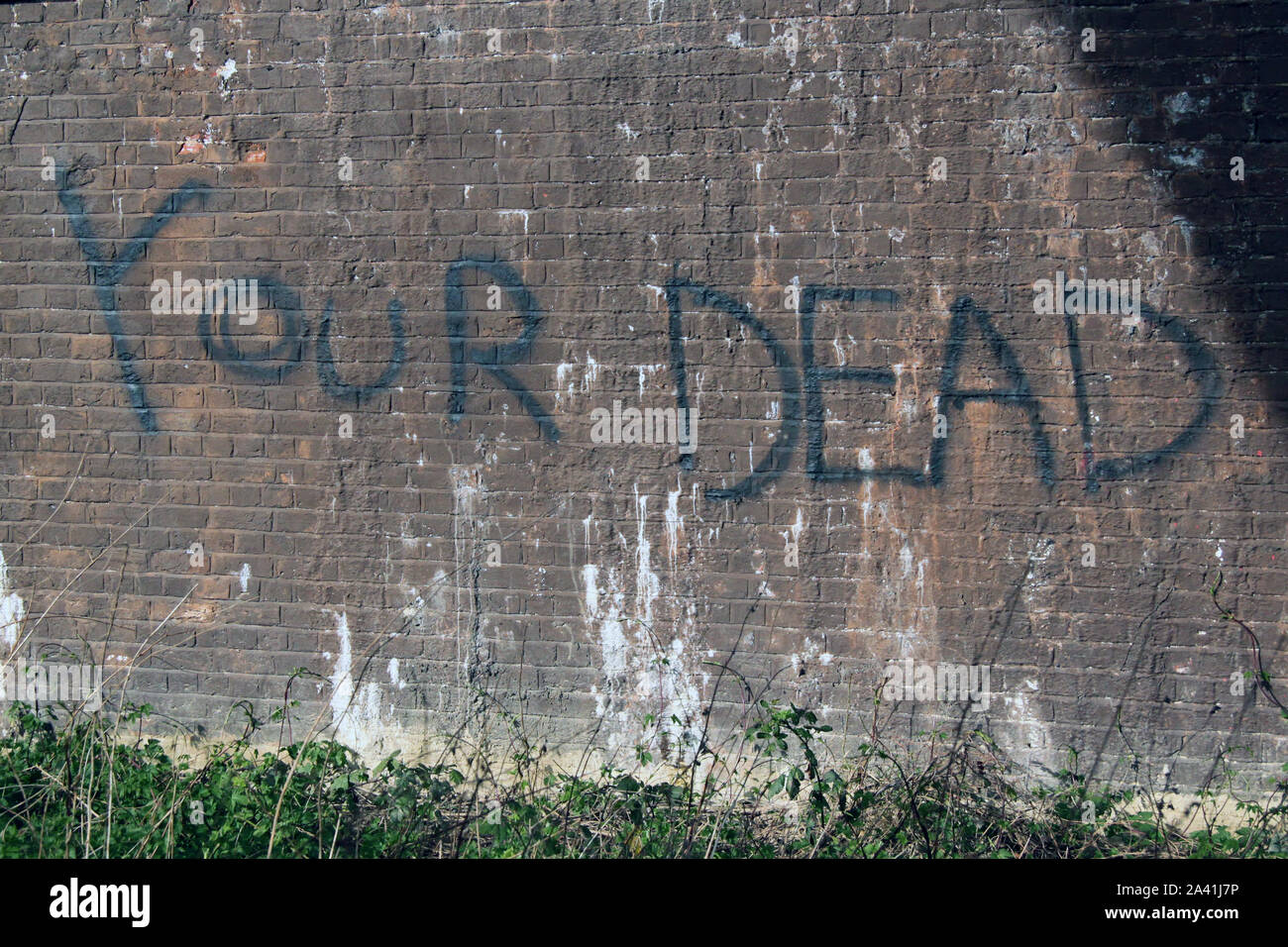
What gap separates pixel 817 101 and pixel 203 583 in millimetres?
3400

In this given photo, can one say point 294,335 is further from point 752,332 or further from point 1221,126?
point 1221,126

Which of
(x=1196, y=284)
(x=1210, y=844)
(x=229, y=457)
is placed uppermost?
(x=1196, y=284)

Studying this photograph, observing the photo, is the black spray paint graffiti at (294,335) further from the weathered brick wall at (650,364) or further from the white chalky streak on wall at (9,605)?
the white chalky streak on wall at (9,605)

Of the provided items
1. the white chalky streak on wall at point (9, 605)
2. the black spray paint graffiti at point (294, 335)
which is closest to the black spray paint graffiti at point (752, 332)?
the black spray paint graffiti at point (294, 335)

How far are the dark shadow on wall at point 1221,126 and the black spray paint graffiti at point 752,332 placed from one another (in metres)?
0.24

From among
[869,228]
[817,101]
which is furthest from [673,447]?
[817,101]

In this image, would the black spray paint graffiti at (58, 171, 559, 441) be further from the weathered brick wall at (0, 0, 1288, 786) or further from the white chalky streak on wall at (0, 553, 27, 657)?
the white chalky streak on wall at (0, 553, 27, 657)

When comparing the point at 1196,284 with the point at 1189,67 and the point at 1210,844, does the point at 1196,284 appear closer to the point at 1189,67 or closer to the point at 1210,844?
the point at 1189,67

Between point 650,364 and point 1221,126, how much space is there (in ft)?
7.77

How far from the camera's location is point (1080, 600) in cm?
392

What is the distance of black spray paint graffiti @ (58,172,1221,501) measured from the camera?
152 inches

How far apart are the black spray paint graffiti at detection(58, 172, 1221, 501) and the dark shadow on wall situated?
238 millimetres

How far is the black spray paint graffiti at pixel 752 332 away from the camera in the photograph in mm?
3867

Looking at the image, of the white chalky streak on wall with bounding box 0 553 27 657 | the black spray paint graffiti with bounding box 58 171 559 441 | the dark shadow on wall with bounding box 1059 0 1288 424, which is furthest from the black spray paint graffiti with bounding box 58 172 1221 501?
the white chalky streak on wall with bounding box 0 553 27 657
